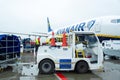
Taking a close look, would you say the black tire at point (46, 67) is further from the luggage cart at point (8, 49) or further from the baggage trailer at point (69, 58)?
the luggage cart at point (8, 49)

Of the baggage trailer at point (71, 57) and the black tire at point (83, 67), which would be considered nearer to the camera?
the baggage trailer at point (71, 57)

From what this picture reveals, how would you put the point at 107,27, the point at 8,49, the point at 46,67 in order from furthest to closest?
the point at 107,27, the point at 8,49, the point at 46,67

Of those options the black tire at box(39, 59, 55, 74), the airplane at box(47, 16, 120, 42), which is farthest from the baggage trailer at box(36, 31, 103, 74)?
the airplane at box(47, 16, 120, 42)

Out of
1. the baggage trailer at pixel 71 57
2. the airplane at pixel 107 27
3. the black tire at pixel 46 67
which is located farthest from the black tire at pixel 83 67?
the airplane at pixel 107 27

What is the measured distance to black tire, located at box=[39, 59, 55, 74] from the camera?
41.4 ft

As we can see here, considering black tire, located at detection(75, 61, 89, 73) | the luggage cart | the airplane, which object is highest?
the airplane

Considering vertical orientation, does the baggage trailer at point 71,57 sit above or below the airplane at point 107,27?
below

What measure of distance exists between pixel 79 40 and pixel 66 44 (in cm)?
79

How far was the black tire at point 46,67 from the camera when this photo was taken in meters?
12.6

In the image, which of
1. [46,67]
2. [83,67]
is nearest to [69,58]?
[83,67]

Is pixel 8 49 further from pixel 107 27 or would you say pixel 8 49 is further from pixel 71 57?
pixel 107 27

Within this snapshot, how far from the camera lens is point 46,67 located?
12.7 meters

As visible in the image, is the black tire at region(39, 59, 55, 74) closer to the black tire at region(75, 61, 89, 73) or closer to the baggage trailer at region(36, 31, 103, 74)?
the baggage trailer at region(36, 31, 103, 74)

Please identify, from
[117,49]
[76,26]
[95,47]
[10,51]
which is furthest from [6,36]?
[76,26]
